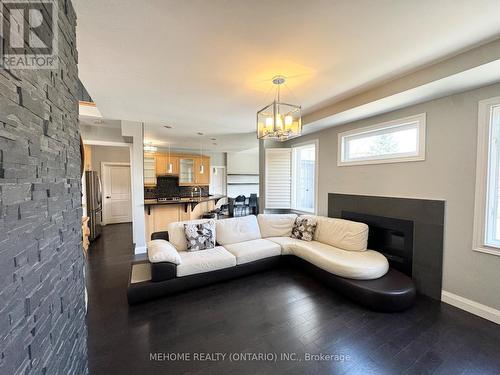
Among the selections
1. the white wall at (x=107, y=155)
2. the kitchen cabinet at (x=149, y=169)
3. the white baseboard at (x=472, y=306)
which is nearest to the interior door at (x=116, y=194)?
the white wall at (x=107, y=155)

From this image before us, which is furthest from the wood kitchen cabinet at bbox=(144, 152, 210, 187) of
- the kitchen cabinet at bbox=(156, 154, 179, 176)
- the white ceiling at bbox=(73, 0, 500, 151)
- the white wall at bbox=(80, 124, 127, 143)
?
the white ceiling at bbox=(73, 0, 500, 151)

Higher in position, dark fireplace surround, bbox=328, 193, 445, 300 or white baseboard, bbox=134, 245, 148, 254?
dark fireplace surround, bbox=328, 193, 445, 300

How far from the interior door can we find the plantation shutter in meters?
4.76

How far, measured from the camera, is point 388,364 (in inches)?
64.2

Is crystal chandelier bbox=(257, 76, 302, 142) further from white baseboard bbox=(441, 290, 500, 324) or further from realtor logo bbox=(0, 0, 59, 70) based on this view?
white baseboard bbox=(441, 290, 500, 324)

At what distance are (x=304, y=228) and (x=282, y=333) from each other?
1960 mm

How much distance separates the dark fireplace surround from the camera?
2.53 m

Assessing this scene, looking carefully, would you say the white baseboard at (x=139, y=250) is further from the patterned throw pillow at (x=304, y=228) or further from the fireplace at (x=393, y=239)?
the fireplace at (x=393, y=239)

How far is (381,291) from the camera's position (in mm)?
2234

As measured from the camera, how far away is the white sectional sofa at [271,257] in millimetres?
2412

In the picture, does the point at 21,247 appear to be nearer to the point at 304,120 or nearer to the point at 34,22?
the point at 34,22

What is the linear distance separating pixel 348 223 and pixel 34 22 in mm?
3637

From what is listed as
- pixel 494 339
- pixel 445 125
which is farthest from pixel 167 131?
pixel 494 339

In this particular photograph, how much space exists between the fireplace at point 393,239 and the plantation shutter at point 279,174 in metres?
1.65
